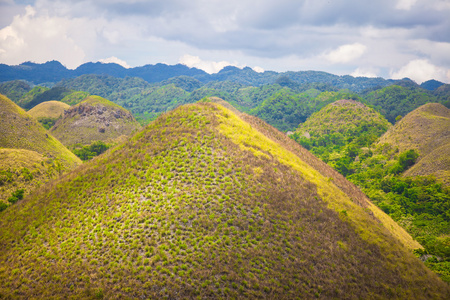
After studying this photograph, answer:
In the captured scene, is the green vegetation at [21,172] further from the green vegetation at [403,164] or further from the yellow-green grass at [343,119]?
Answer: the yellow-green grass at [343,119]

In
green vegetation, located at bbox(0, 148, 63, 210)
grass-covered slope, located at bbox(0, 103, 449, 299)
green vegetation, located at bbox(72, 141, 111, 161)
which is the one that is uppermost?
grass-covered slope, located at bbox(0, 103, 449, 299)

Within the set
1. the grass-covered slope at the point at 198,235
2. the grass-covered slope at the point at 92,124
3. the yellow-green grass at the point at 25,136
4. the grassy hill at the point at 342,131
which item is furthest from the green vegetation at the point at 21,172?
the grassy hill at the point at 342,131

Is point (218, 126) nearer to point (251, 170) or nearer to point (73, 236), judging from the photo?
point (251, 170)

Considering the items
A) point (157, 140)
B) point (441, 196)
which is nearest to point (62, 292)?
point (157, 140)

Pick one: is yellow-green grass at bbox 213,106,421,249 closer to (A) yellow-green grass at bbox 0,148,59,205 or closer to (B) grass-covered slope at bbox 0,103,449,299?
(B) grass-covered slope at bbox 0,103,449,299

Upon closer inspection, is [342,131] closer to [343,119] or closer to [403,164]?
[343,119]

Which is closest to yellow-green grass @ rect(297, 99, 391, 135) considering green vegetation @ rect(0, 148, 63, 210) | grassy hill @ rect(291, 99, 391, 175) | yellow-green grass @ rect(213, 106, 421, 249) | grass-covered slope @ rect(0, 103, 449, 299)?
grassy hill @ rect(291, 99, 391, 175)
